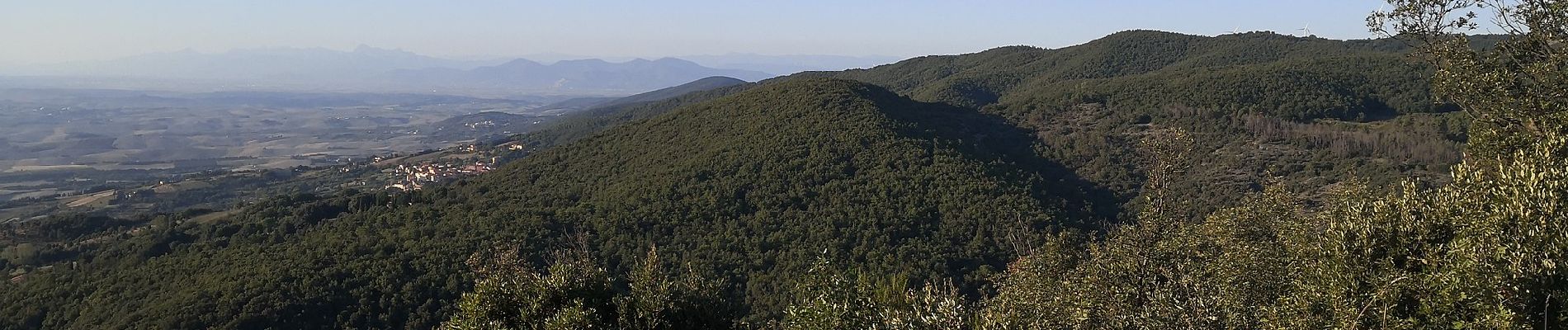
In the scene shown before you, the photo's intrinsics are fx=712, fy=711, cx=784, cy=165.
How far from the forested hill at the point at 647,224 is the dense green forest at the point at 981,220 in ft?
0.59

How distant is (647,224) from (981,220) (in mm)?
17146

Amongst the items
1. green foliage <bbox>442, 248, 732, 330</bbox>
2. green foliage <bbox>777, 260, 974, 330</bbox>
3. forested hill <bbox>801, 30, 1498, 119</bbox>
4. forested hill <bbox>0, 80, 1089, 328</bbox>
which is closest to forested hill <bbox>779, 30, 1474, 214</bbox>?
forested hill <bbox>801, 30, 1498, 119</bbox>

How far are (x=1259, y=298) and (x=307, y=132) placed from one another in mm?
215251

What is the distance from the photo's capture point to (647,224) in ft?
118

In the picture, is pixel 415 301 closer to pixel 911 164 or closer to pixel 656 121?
pixel 911 164

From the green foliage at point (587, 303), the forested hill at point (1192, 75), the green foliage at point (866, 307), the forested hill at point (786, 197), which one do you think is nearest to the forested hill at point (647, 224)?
the forested hill at point (786, 197)

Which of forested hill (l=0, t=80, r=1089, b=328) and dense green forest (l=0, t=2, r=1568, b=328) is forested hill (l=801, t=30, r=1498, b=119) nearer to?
dense green forest (l=0, t=2, r=1568, b=328)

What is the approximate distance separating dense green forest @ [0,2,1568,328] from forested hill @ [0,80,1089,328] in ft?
0.59

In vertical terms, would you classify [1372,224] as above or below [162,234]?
above

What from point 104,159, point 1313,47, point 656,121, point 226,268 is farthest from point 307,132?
point 1313,47

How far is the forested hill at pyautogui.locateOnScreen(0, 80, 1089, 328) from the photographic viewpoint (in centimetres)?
2559

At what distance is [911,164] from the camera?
4278cm

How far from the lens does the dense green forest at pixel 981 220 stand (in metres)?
6.97

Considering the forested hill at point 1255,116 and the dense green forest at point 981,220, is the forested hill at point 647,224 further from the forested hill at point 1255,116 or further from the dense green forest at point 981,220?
the forested hill at point 1255,116
